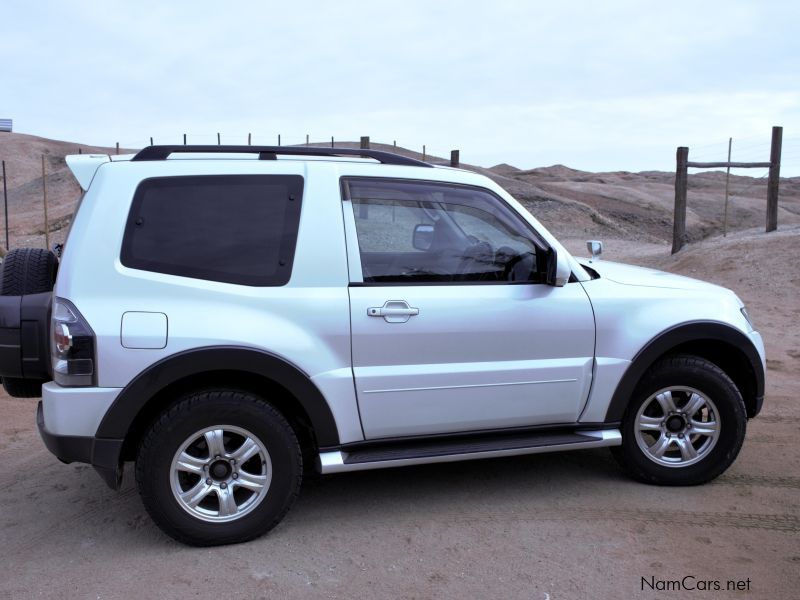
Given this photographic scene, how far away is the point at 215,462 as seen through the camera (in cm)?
364

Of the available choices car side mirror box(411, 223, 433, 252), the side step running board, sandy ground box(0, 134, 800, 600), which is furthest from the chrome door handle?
sandy ground box(0, 134, 800, 600)

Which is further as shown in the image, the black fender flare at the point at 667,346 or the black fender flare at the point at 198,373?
the black fender flare at the point at 667,346

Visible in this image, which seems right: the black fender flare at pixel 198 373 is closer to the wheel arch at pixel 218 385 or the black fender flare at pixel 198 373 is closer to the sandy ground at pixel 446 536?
the wheel arch at pixel 218 385

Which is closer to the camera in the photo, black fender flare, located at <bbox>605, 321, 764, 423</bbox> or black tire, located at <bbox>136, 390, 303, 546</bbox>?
black tire, located at <bbox>136, 390, 303, 546</bbox>

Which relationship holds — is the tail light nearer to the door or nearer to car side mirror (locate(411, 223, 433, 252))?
the door

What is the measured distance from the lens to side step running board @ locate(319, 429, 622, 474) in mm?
3809

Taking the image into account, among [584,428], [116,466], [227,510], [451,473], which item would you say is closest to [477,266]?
[584,428]

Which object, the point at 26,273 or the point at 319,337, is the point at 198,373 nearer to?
the point at 319,337

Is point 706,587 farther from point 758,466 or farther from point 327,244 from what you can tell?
point 327,244

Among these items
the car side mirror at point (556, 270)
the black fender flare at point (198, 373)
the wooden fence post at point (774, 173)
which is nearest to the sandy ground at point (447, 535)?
the black fender flare at point (198, 373)

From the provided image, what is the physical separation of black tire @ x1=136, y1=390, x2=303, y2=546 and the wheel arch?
3.6 inches

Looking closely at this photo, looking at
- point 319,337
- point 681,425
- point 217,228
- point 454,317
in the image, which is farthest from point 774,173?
point 217,228

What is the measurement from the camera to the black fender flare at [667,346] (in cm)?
421

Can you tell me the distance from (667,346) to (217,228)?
2.55 meters
